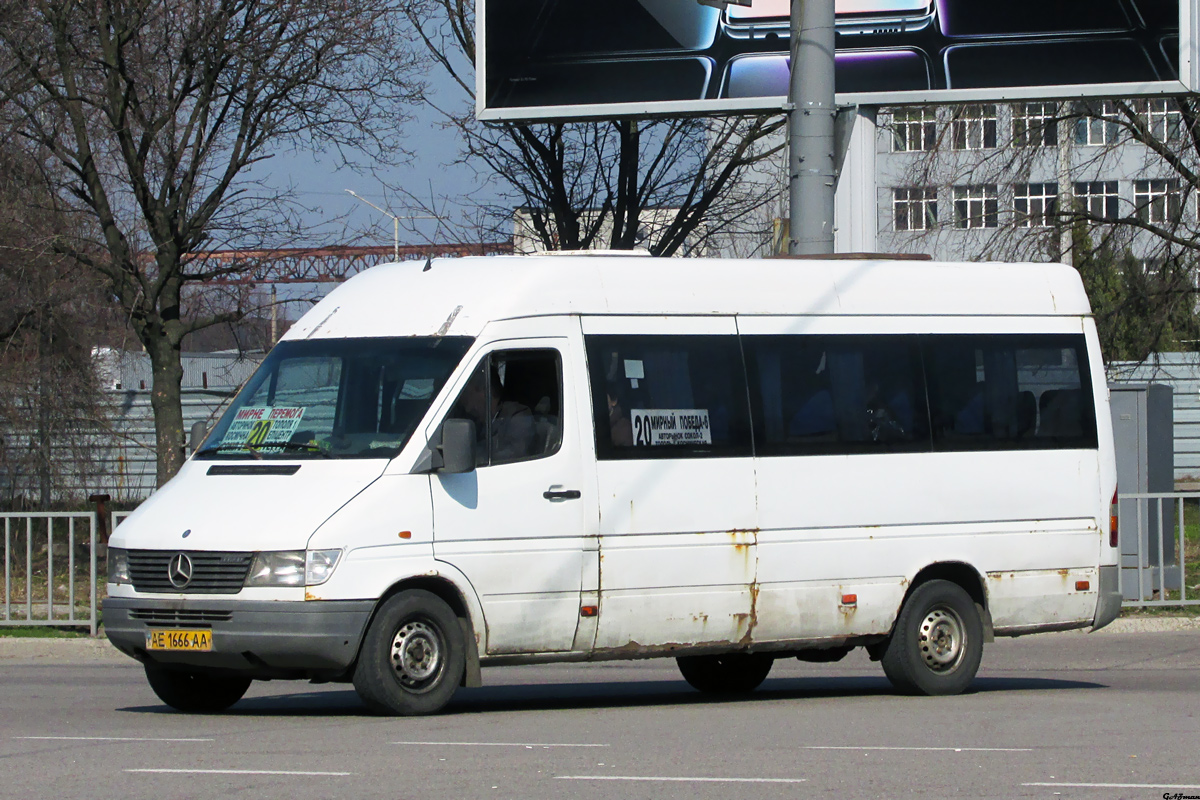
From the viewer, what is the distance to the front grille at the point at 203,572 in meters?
9.02

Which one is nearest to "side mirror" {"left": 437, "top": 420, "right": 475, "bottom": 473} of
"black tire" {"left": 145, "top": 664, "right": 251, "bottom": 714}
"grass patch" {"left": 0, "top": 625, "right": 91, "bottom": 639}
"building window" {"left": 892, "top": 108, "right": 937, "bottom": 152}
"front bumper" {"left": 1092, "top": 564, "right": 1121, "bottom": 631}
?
"black tire" {"left": 145, "top": 664, "right": 251, "bottom": 714}

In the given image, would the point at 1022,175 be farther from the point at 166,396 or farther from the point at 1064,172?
the point at 166,396

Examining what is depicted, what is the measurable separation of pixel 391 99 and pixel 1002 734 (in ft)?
43.9

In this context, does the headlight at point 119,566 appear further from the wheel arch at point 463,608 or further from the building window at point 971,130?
the building window at point 971,130

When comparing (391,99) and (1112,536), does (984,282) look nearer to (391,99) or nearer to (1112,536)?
(1112,536)

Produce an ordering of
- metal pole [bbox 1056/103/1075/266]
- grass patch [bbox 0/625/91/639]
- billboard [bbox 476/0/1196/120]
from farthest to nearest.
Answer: metal pole [bbox 1056/103/1075/266], billboard [bbox 476/0/1196/120], grass patch [bbox 0/625/91/639]

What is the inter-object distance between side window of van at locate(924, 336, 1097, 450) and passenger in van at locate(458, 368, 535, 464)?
9.55 feet

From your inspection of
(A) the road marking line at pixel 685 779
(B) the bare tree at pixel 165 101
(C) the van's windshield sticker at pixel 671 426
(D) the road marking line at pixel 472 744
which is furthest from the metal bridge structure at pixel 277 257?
(A) the road marking line at pixel 685 779

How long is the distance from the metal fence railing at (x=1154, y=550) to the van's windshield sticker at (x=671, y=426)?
22.4 feet

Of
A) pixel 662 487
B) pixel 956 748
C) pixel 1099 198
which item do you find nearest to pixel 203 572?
pixel 662 487

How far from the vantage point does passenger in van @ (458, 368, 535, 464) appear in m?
9.66

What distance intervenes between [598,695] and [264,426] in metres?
3.17

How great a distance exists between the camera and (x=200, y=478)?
9.60m

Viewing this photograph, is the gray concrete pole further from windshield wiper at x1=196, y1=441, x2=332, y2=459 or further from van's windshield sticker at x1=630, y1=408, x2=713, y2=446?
windshield wiper at x1=196, y1=441, x2=332, y2=459
